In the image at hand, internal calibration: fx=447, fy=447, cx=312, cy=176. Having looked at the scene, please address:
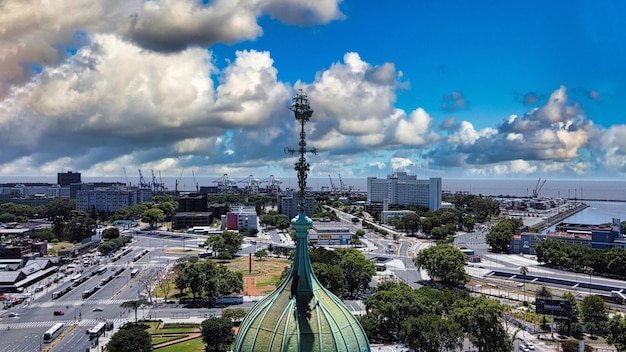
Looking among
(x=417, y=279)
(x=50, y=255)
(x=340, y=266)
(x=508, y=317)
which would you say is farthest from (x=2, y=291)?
(x=508, y=317)

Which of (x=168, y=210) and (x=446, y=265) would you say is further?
(x=168, y=210)

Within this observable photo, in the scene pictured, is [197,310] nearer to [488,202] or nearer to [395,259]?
[395,259]

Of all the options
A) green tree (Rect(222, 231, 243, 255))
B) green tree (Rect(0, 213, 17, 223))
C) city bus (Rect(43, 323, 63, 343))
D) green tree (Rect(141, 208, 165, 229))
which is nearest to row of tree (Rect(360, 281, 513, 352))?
city bus (Rect(43, 323, 63, 343))

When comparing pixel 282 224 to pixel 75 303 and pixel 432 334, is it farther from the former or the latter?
pixel 432 334

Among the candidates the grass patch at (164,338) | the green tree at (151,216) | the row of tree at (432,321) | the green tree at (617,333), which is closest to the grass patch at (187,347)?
the grass patch at (164,338)

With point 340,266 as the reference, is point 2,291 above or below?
below

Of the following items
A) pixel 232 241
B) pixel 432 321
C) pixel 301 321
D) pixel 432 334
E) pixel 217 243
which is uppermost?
pixel 301 321

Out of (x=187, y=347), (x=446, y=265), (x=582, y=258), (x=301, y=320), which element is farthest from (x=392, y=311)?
(x=582, y=258)

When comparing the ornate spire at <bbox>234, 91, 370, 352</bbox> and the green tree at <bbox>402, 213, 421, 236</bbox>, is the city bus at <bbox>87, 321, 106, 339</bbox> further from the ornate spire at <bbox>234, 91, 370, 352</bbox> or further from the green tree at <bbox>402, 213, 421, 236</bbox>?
the green tree at <bbox>402, 213, 421, 236</bbox>
